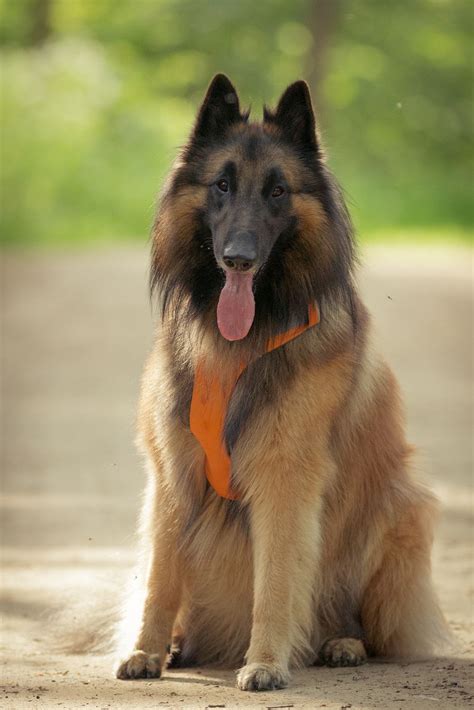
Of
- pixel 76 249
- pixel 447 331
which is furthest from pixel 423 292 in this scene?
pixel 76 249

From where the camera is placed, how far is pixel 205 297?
4.88 m

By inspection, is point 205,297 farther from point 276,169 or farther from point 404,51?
point 404,51

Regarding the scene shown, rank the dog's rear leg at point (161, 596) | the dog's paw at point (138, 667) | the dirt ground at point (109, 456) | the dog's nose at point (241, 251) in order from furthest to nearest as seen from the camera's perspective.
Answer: the dog's rear leg at point (161, 596)
the dog's paw at point (138, 667)
the dog's nose at point (241, 251)
the dirt ground at point (109, 456)

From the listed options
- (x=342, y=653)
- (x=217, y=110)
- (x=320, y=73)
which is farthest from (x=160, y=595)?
(x=320, y=73)

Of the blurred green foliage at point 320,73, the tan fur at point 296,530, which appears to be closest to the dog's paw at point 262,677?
the tan fur at point 296,530

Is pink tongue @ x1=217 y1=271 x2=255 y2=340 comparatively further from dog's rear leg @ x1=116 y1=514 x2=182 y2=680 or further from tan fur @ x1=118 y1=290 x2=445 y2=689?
dog's rear leg @ x1=116 y1=514 x2=182 y2=680

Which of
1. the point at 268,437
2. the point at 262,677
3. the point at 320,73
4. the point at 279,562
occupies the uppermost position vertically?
the point at 320,73

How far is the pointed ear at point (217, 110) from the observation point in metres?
4.85

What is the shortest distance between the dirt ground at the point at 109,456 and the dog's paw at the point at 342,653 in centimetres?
7

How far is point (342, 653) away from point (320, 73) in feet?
87.3

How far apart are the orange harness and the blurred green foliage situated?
22.1 meters

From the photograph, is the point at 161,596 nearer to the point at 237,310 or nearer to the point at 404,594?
the point at 404,594

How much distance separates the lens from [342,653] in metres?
4.85

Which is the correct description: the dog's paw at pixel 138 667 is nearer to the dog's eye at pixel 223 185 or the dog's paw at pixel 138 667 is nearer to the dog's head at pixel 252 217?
the dog's head at pixel 252 217
